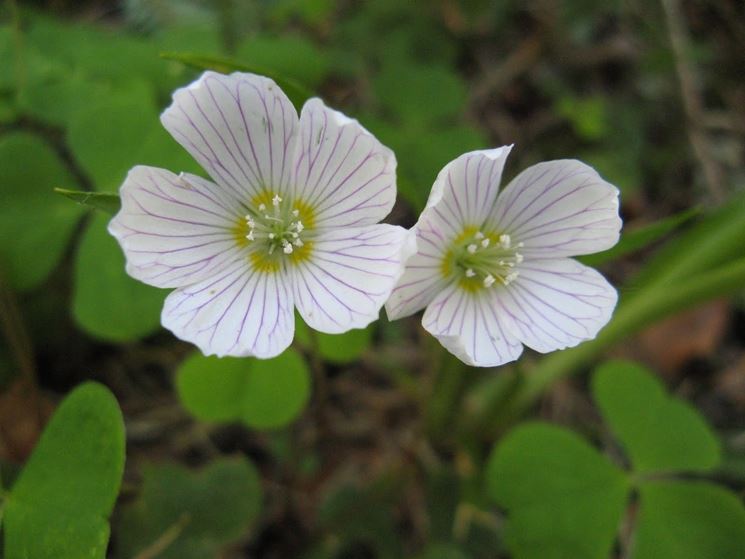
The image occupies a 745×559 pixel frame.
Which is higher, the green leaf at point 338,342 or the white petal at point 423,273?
the white petal at point 423,273

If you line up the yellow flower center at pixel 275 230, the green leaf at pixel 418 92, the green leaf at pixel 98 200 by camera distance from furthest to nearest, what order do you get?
the green leaf at pixel 418 92
the yellow flower center at pixel 275 230
the green leaf at pixel 98 200

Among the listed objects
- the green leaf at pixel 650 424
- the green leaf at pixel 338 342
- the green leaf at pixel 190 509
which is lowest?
the green leaf at pixel 190 509

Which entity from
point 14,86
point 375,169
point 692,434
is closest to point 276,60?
point 14,86

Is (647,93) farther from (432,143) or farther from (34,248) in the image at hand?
(34,248)

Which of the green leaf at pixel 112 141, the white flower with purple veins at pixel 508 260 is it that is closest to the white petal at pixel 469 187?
the white flower with purple veins at pixel 508 260

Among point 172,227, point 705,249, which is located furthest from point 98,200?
point 705,249

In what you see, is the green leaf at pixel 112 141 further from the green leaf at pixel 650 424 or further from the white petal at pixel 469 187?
the green leaf at pixel 650 424

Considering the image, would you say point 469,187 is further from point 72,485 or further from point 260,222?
point 72,485

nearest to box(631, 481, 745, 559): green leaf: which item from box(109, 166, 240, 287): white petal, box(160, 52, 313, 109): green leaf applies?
box(109, 166, 240, 287): white petal
